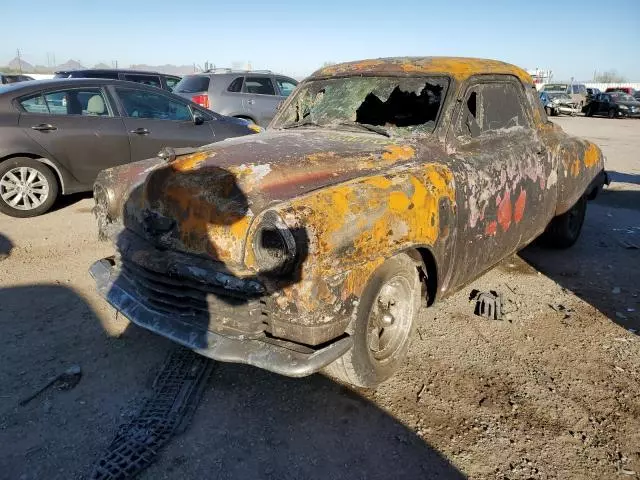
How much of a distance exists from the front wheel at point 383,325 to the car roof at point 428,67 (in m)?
1.62

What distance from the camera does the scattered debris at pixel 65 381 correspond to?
8.97 feet

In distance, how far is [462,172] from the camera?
310 cm

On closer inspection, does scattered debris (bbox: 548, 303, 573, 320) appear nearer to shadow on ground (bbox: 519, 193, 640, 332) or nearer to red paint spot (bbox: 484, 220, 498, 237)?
shadow on ground (bbox: 519, 193, 640, 332)

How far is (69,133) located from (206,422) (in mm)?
4776

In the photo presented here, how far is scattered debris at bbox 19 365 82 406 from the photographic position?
273cm

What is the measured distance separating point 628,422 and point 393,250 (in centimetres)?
159

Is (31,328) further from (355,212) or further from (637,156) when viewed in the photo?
(637,156)

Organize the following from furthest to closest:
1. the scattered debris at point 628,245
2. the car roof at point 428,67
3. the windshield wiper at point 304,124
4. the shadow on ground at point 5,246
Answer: the scattered debris at point 628,245 < the shadow on ground at point 5,246 < the windshield wiper at point 304,124 < the car roof at point 428,67

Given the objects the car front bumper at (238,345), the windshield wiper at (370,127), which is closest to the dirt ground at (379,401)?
the car front bumper at (238,345)

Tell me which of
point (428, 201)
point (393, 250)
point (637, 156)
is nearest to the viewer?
point (393, 250)

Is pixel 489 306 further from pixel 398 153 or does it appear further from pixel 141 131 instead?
pixel 141 131

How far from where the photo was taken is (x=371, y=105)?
3.79 m

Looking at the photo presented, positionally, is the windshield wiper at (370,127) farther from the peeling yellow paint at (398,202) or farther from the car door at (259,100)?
the car door at (259,100)

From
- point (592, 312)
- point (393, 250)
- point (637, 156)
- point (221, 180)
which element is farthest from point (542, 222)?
point (637, 156)
